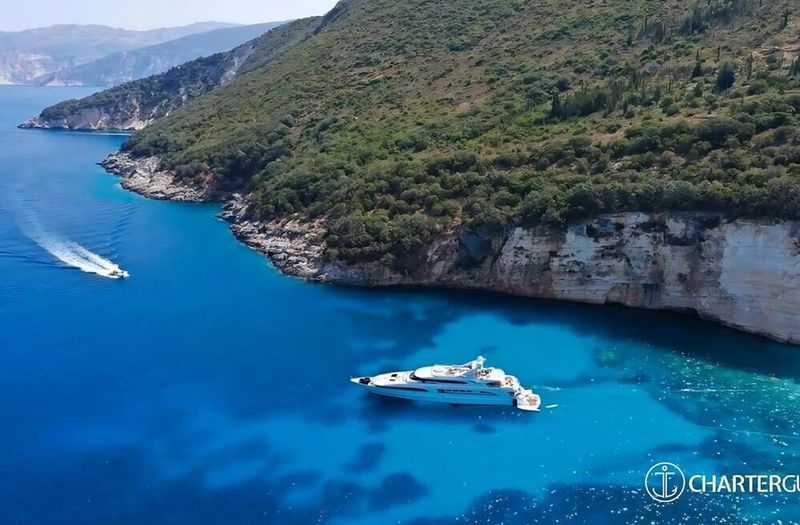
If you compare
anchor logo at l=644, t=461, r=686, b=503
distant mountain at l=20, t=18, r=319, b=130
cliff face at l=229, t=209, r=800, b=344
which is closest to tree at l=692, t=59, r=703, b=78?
cliff face at l=229, t=209, r=800, b=344

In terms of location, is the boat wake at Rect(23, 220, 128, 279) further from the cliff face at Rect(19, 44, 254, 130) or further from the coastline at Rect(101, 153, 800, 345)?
the cliff face at Rect(19, 44, 254, 130)

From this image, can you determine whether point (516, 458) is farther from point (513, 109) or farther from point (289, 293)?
point (513, 109)

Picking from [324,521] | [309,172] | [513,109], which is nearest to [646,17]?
[513,109]

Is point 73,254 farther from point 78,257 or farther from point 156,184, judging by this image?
point 156,184

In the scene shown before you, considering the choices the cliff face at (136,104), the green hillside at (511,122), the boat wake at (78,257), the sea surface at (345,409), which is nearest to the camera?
the sea surface at (345,409)

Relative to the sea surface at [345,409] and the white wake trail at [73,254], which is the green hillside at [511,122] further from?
the white wake trail at [73,254]

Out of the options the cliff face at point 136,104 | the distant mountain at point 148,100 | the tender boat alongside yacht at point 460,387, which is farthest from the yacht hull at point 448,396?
the cliff face at point 136,104

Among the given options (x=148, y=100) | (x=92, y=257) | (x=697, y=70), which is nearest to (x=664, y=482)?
(x=697, y=70)
